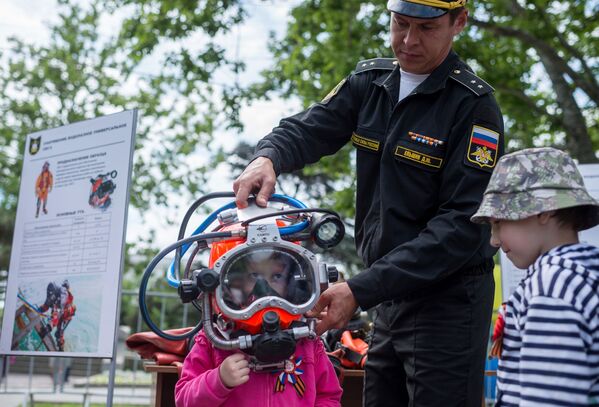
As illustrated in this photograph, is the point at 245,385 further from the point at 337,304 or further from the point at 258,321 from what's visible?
the point at 337,304

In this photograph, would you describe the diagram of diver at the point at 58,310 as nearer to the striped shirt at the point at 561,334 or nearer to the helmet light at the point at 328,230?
the helmet light at the point at 328,230

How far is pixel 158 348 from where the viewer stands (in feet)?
12.0

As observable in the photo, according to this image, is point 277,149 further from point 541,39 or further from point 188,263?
point 541,39

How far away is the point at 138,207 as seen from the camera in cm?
1886

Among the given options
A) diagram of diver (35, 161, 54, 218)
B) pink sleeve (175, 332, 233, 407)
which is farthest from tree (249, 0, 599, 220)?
pink sleeve (175, 332, 233, 407)

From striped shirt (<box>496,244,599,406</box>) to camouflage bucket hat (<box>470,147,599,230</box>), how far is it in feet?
0.43

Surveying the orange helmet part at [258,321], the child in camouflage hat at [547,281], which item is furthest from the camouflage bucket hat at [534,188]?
the orange helmet part at [258,321]

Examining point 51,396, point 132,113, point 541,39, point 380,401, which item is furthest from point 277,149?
point 541,39

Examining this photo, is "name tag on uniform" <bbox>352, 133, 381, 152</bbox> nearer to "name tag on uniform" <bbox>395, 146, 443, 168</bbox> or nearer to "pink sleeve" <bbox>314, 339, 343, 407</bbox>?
"name tag on uniform" <bbox>395, 146, 443, 168</bbox>

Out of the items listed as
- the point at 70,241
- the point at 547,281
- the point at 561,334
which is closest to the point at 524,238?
the point at 547,281

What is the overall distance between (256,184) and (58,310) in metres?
2.22

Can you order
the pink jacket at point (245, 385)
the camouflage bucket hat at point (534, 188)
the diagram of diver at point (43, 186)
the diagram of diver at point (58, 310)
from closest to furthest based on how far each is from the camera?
1. the camouflage bucket hat at point (534, 188)
2. the pink jacket at point (245, 385)
3. the diagram of diver at point (58, 310)
4. the diagram of diver at point (43, 186)

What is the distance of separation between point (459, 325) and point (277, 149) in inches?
34.3

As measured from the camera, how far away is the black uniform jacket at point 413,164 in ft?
7.45
